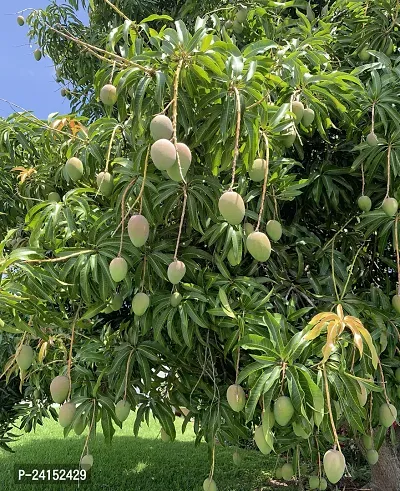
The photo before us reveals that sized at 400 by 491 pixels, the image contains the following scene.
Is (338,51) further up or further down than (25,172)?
further up

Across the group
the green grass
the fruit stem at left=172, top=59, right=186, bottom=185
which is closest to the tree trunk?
the green grass

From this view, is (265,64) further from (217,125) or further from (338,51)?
(338,51)

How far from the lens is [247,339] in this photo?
122 cm

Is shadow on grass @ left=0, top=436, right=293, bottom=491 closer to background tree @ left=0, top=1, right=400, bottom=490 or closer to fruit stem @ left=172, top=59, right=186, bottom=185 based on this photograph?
background tree @ left=0, top=1, right=400, bottom=490

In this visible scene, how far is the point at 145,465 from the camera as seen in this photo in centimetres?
472

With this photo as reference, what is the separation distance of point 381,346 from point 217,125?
0.72 m

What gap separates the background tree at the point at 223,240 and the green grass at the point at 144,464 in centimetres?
244

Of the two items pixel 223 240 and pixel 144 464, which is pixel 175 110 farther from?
pixel 144 464

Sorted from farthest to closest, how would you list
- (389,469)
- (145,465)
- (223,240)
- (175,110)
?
(145,465) < (389,469) < (223,240) < (175,110)

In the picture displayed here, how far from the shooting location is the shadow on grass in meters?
3.95

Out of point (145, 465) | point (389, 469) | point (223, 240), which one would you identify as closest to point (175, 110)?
point (223, 240)

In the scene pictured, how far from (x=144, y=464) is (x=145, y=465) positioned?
0.05 meters

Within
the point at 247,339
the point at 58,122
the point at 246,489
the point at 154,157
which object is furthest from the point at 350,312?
the point at 246,489

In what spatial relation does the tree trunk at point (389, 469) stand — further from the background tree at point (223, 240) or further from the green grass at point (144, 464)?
the green grass at point (144, 464)
